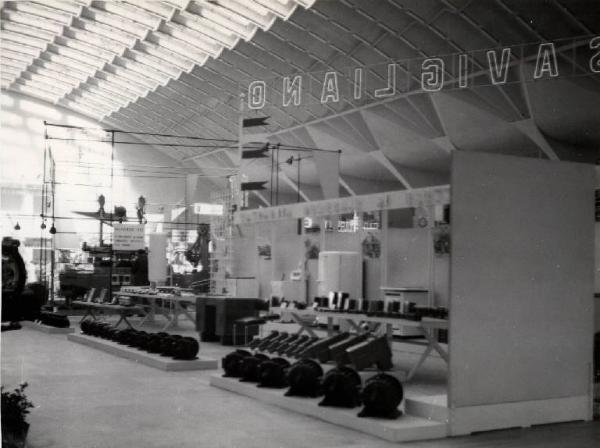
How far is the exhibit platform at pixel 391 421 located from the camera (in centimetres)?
625

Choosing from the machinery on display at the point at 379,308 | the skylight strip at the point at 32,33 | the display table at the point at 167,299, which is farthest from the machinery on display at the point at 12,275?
the skylight strip at the point at 32,33

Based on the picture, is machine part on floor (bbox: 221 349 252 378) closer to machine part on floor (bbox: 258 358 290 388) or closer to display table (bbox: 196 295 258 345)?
machine part on floor (bbox: 258 358 290 388)

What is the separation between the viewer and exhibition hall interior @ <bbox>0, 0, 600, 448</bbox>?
6629mm

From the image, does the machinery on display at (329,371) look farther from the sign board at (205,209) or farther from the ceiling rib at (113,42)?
the sign board at (205,209)

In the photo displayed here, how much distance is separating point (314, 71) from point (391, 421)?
49.6 ft

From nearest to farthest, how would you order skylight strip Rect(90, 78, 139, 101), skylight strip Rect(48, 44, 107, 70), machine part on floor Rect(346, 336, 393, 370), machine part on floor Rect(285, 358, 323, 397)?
machine part on floor Rect(285, 358, 323, 397) → machine part on floor Rect(346, 336, 393, 370) → skylight strip Rect(48, 44, 107, 70) → skylight strip Rect(90, 78, 139, 101)

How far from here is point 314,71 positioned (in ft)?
67.4

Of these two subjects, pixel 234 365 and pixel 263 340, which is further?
pixel 263 340

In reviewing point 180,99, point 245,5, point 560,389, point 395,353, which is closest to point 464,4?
point 245,5

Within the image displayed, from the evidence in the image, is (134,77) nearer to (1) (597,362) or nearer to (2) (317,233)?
(2) (317,233)

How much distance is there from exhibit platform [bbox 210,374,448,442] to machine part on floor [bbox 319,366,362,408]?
0.25 ft

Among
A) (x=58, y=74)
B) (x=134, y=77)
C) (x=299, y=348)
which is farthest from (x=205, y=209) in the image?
(x=299, y=348)

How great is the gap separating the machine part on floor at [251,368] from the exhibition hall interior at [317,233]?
46mm

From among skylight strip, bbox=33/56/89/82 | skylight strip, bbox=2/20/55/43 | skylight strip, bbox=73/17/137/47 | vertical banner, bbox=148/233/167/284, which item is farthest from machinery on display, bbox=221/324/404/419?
skylight strip, bbox=33/56/89/82
